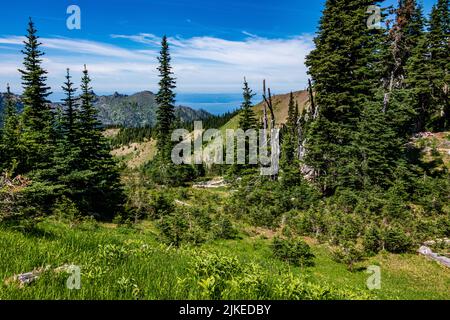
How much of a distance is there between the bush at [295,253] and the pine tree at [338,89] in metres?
14.4

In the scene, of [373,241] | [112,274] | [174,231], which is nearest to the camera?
[112,274]

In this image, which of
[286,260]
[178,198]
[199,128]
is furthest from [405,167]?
[199,128]

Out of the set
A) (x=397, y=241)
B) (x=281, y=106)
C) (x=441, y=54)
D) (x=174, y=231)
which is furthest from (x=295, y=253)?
(x=281, y=106)

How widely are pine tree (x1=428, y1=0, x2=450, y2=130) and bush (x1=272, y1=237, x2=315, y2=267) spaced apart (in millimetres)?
41618

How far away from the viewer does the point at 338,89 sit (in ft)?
111

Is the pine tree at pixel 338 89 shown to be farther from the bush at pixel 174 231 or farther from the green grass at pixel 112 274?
the green grass at pixel 112 274

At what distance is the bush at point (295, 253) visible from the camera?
58.3ft

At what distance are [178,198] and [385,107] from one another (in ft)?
81.2

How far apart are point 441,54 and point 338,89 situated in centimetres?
2906

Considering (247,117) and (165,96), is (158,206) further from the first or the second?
(165,96)

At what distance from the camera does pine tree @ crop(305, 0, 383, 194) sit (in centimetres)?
3238

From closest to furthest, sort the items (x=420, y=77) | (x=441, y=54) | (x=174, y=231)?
(x=174, y=231) → (x=420, y=77) → (x=441, y=54)

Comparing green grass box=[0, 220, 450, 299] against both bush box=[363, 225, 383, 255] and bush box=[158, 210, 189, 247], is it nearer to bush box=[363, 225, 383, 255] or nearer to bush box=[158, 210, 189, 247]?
bush box=[158, 210, 189, 247]
